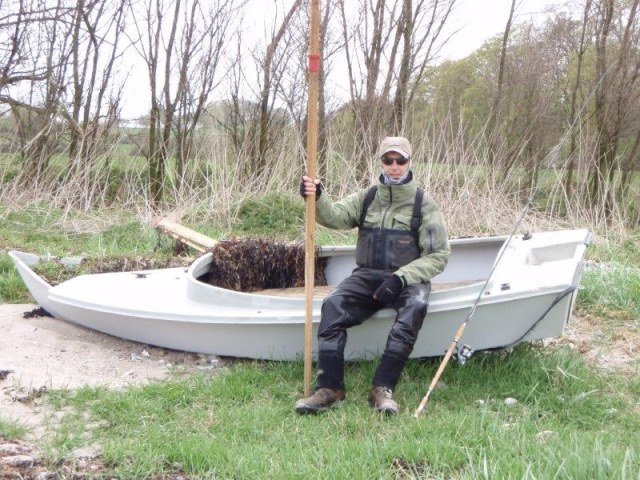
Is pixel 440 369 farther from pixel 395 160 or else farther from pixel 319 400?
pixel 395 160

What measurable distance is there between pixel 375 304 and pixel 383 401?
2.09 ft

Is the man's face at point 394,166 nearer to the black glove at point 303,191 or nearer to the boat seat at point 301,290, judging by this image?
the black glove at point 303,191

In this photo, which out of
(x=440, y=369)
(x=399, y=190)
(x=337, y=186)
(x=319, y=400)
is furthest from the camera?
(x=337, y=186)

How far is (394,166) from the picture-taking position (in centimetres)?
410

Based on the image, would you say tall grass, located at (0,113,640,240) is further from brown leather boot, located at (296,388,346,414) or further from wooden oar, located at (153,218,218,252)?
brown leather boot, located at (296,388,346,414)

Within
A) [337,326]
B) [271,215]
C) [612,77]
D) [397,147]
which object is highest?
[612,77]

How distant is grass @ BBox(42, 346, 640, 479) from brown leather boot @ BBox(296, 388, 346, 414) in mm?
58

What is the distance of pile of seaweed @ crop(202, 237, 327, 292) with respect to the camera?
5105 mm

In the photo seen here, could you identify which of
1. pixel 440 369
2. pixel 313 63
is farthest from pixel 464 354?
pixel 313 63

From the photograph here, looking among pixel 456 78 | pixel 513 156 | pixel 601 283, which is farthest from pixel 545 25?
pixel 601 283

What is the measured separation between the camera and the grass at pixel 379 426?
285 cm

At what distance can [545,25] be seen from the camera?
11617 mm

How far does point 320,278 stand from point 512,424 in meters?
2.29

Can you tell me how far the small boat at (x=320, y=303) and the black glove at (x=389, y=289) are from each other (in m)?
0.16
